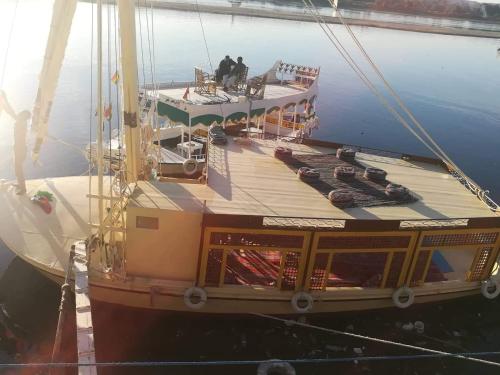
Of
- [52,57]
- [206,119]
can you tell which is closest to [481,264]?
[206,119]

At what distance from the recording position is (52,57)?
42.4ft

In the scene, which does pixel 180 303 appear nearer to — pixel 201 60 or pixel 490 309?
pixel 490 309

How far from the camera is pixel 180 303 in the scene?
38.8 feet

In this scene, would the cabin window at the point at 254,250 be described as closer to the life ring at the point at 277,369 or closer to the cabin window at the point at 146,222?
the cabin window at the point at 146,222

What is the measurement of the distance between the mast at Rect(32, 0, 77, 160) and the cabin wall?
5094 millimetres

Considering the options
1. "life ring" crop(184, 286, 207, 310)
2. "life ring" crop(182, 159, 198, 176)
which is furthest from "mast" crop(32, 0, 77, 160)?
"life ring" crop(184, 286, 207, 310)

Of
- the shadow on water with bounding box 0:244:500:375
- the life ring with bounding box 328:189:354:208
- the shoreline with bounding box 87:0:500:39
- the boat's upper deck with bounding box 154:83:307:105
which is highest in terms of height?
the shoreline with bounding box 87:0:500:39

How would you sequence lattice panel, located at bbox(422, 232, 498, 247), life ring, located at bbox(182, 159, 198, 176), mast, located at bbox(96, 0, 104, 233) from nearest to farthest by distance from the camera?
1. mast, located at bbox(96, 0, 104, 233)
2. lattice panel, located at bbox(422, 232, 498, 247)
3. life ring, located at bbox(182, 159, 198, 176)

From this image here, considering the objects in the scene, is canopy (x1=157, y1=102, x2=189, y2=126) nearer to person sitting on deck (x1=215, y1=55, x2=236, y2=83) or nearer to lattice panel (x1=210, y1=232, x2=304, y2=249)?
person sitting on deck (x1=215, y1=55, x2=236, y2=83)

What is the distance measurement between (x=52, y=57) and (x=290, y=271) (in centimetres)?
895

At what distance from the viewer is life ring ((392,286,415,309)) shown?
12609mm

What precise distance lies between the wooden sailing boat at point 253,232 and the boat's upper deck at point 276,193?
0.06 m

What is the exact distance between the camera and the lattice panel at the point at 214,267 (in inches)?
459

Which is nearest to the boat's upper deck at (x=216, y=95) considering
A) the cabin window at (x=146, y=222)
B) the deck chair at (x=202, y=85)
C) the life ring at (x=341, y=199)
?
the deck chair at (x=202, y=85)
